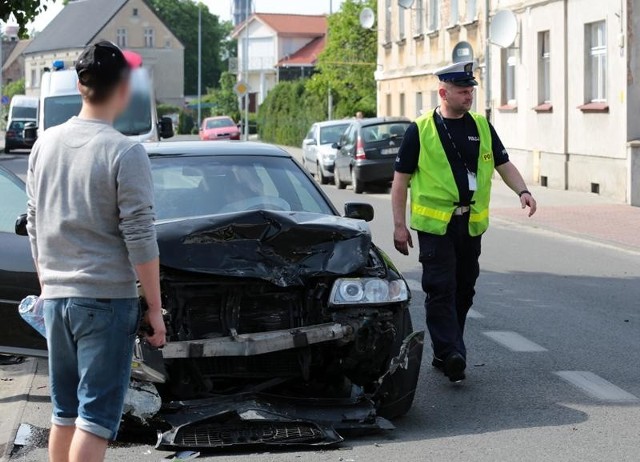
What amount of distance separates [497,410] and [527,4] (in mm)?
25340

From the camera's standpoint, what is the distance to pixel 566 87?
29.0m

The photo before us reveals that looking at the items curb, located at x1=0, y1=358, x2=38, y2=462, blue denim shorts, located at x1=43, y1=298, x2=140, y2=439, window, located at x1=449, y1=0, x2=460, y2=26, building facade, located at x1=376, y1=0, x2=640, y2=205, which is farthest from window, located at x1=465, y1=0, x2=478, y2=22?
blue denim shorts, located at x1=43, y1=298, x2=140, y2=439

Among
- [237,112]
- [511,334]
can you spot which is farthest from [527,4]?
[237,112]

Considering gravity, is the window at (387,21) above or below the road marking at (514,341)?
above

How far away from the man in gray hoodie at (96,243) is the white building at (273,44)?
117 metres

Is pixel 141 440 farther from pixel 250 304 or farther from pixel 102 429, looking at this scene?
pixel 102 429

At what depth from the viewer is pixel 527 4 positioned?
3148 cm

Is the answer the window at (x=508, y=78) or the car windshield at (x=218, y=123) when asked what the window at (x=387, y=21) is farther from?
the car windshield at (x=218, y=123)

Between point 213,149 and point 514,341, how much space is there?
112 inches

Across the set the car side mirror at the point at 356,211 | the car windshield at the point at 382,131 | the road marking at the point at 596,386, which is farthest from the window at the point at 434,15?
the car side mirror at the point at 356,211

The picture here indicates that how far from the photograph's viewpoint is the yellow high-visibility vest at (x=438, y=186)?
8070 millimetres

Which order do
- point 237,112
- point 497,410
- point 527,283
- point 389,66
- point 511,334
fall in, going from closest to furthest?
point 497,410
point 511,334
point 527,283
point 389,66
point 237,112

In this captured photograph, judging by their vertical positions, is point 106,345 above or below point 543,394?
above

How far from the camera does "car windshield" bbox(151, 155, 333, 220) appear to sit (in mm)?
7840
